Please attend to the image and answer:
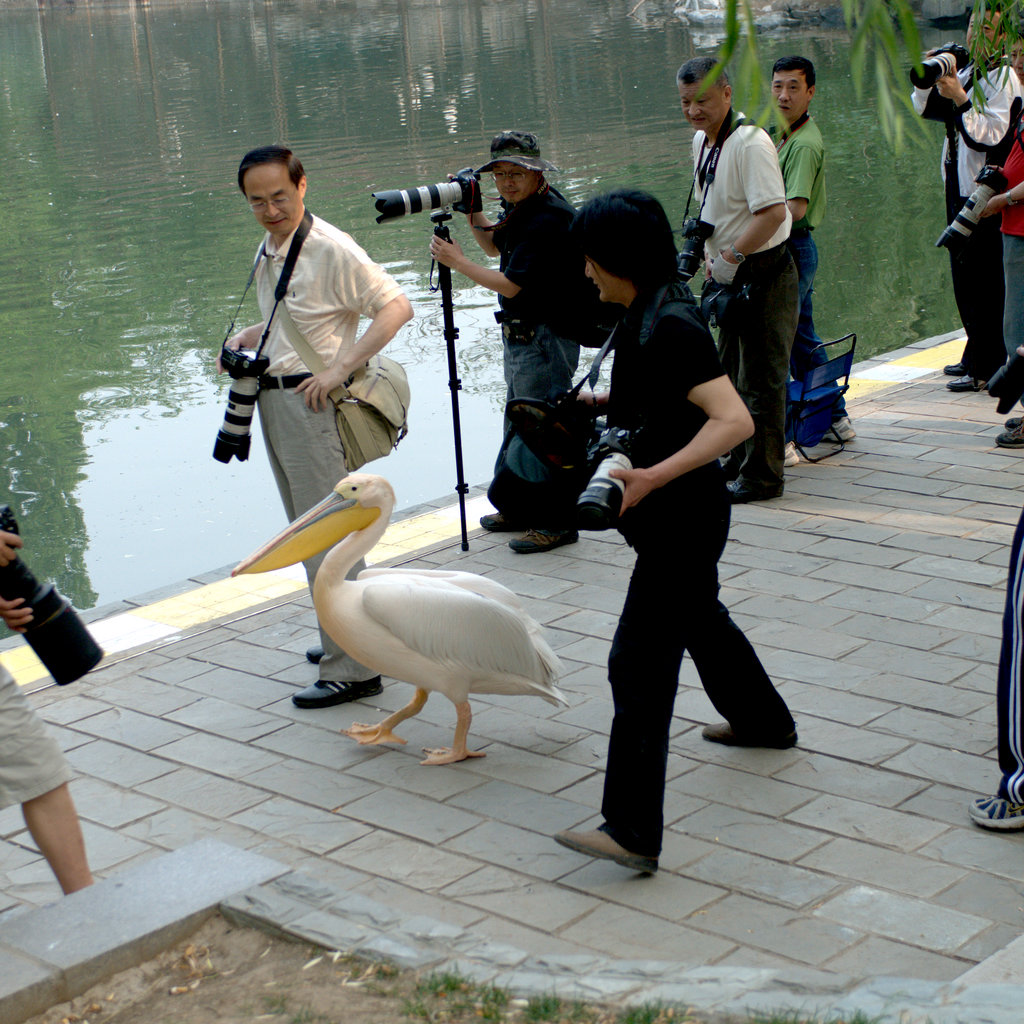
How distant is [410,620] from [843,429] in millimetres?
4103

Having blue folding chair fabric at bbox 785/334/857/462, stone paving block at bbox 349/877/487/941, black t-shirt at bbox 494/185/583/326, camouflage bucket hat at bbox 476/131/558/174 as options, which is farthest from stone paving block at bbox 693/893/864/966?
blue folding chair fabric at bbox 785/334/857/462

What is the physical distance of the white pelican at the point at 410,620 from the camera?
173 inches

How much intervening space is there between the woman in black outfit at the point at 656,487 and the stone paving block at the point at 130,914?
1000 mm

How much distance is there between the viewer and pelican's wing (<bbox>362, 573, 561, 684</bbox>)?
173 inches

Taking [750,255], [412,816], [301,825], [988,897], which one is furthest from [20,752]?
[750,255]

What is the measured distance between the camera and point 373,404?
16.4ft

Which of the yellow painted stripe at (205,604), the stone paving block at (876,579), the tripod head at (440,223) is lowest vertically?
the stone paving block at (876,579)

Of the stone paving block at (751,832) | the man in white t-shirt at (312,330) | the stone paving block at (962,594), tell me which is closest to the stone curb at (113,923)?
the stone paving block at (751,832)

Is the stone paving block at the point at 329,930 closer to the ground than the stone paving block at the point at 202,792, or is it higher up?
higher up

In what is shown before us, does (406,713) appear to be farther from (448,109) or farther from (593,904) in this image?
(448,109)

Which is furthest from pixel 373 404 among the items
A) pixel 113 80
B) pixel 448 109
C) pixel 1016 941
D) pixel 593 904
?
pixel 113 80

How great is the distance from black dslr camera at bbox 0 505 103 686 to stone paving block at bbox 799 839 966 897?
6.86ft

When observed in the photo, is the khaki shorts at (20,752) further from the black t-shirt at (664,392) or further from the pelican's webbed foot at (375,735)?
the black t-shirt at (664,392)

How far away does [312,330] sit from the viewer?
489 cm
